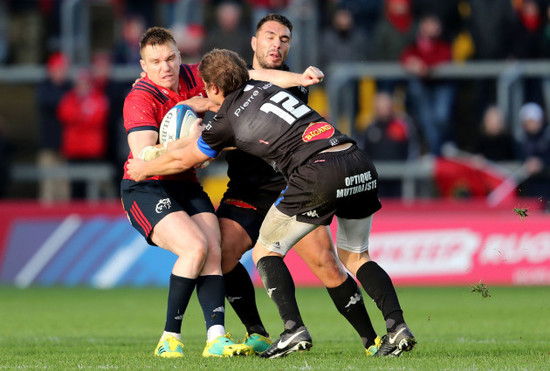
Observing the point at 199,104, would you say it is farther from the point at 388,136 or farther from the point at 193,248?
the point at 388,136

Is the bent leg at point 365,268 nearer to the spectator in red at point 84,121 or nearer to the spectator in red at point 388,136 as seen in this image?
the spectator in red at point 388,136

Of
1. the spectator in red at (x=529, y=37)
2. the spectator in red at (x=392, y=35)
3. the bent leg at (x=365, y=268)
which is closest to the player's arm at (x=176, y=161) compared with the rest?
the bent leg at (x=365, y=268)

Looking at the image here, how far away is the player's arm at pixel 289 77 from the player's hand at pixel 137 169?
114 cm

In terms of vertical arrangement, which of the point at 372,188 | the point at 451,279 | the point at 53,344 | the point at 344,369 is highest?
the point at 372,188

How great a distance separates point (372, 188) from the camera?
7.06 metres

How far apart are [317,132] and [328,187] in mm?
450

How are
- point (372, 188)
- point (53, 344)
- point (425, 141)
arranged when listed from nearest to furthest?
1. point (372, 188)
2. point (53, 344)
3. point (425, 141)

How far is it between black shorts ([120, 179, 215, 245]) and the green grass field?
1.03 m

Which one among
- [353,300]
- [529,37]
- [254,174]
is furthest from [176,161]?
[529,37]

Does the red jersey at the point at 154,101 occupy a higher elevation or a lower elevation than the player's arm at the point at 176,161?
higher

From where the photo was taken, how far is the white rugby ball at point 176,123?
7.48 m

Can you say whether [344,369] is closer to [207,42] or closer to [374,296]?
[374,296]

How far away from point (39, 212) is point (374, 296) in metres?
10.0

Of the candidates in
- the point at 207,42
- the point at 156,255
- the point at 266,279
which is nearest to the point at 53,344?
the point at 266,279
